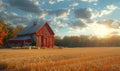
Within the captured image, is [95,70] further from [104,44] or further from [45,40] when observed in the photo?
[104,44]

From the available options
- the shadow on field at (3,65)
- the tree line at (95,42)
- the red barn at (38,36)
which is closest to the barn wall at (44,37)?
the red barn at (38,36)

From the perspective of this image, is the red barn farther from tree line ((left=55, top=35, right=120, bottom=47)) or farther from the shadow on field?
the shadow on field

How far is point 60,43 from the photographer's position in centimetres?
10194

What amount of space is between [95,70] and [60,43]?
279 ft

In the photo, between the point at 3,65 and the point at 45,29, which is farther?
the point at 45,29

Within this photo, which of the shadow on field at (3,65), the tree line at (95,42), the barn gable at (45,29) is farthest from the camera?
the tree line at (95,42)

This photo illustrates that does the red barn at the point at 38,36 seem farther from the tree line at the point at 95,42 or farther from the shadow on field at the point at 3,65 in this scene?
the shadow on field at the point at 3,65

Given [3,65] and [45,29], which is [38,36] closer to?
[45,29]

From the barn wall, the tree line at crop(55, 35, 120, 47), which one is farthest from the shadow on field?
the tree line at crop(55, 35, 120, 47)

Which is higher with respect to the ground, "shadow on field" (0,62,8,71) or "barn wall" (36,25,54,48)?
"barn wall" (36,25,54,48)

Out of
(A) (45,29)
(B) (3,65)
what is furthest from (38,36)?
(B) (3,65)

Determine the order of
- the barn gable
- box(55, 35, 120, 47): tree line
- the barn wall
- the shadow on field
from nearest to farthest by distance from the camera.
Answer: the shadow on field
the barn wall
the barn gable
box(55, 35, 120, 47): tree line

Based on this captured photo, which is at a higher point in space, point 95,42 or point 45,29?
point 45,29

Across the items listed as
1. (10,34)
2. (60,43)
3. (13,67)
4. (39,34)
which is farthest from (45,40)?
(13,67)
